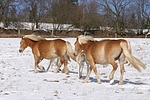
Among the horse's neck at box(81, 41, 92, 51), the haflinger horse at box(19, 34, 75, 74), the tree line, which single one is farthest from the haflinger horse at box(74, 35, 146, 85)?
the tree line

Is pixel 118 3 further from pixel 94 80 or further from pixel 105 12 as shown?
pixel 94 80

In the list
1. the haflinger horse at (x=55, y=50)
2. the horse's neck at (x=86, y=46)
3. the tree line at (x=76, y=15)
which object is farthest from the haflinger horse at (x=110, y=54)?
the tree line at (x=76, y=15)

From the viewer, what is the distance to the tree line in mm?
64438

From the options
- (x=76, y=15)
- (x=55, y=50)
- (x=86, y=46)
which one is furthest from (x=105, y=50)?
(x=76, y=15)

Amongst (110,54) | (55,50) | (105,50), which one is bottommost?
(55,50)

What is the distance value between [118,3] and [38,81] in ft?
205

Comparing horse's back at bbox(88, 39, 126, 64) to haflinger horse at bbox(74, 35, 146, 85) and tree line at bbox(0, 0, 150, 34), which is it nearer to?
haflinger horse at bbox(74, 35, 146, 85)

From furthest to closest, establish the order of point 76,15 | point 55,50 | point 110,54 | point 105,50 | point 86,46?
point 76,15 → point 55,50 → point 86,46 → point 105,50 → point 110,54

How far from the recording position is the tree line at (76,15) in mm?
64438

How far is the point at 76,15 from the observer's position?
6694 cm

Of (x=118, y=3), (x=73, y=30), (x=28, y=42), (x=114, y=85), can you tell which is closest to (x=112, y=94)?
(x=114, y=85)

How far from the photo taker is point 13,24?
6291 centimetres

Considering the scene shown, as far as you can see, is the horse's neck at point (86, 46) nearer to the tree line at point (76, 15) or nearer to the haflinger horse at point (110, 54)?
the haflinger horse at point (110, 54)

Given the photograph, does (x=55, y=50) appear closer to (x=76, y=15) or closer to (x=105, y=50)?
(x=105, y=50)
